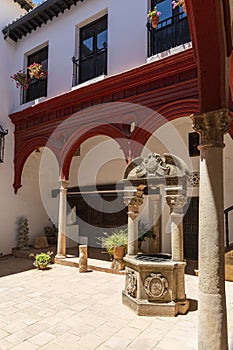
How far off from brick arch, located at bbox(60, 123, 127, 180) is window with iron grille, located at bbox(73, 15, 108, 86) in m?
1.60

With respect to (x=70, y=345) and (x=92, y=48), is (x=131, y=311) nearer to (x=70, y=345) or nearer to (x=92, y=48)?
(x=70, y=345)

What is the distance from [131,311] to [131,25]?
22.0ft

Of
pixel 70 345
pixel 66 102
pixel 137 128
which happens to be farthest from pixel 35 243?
pixel 70 345

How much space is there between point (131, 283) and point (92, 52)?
22.2ft

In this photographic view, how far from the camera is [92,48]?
8625 mm

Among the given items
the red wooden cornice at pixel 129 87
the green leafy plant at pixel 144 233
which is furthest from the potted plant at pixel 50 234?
the green leafy plant at pixel 144 233

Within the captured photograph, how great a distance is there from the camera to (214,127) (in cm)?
288

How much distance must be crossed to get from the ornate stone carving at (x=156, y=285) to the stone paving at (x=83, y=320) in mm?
336

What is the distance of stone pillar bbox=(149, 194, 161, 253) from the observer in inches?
294

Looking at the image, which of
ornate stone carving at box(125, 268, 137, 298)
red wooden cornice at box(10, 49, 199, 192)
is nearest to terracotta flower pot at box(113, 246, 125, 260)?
ornate stone carving at box(125, 268, 137, 298)

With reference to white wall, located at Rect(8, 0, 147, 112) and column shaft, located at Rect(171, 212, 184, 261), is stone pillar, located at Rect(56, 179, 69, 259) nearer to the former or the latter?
white wall, located at Rect(8, 0, 147, 112)

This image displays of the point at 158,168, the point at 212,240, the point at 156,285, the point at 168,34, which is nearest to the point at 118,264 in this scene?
the point at 156,285

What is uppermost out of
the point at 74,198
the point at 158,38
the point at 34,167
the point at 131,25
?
the point at 131,25

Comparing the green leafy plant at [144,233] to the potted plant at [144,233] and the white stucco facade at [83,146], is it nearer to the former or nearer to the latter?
the potted plant at [144,233]
